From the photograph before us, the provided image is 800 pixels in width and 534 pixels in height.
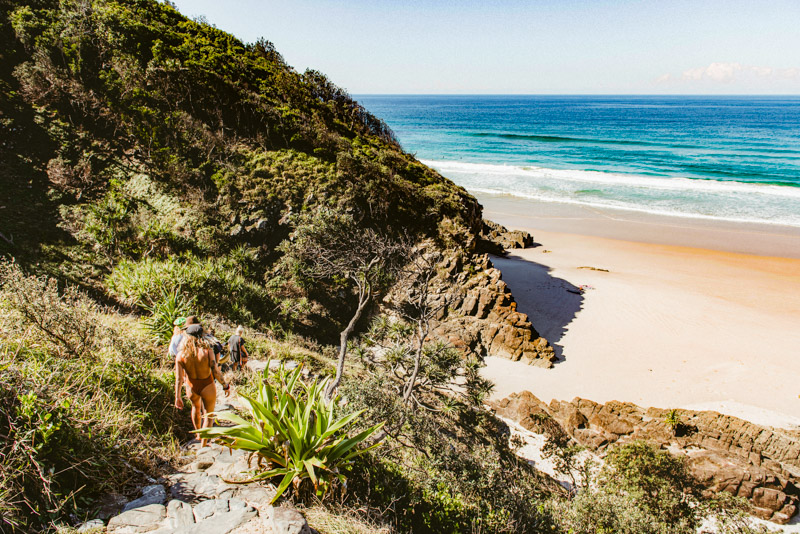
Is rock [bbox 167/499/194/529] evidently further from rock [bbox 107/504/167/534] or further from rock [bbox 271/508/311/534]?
rock [bbox 271/508/311/534]

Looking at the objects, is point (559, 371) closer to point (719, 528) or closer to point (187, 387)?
point (719, 528)

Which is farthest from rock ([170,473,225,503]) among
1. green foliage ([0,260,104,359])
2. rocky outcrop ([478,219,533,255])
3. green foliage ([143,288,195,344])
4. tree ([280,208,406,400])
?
rocky outcrop ([478,219,533,255])

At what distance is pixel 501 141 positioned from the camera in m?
60.2

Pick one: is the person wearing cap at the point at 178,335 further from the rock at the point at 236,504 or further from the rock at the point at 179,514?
the rock at the point at 236,504

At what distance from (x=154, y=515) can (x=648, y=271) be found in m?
20.8

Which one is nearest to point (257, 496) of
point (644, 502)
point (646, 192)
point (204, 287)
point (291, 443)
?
point (291, 443)

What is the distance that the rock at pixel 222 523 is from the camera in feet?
10.6

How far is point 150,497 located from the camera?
3.54 meters

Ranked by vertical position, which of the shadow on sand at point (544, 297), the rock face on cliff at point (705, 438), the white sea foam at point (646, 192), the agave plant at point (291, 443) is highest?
the white sea foam at point (646, 192)

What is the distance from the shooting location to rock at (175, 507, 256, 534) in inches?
127

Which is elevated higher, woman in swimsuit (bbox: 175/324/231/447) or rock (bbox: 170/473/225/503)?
woman in swimsuit (bbox: 175/324/231/447)

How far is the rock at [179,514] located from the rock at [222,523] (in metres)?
0.08

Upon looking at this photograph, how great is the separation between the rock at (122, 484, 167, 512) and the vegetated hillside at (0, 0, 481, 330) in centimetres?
643

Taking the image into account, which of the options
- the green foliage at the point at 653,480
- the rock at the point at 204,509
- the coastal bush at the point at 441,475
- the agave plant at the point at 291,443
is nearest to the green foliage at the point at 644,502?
the green foliage at the point at 653,480
